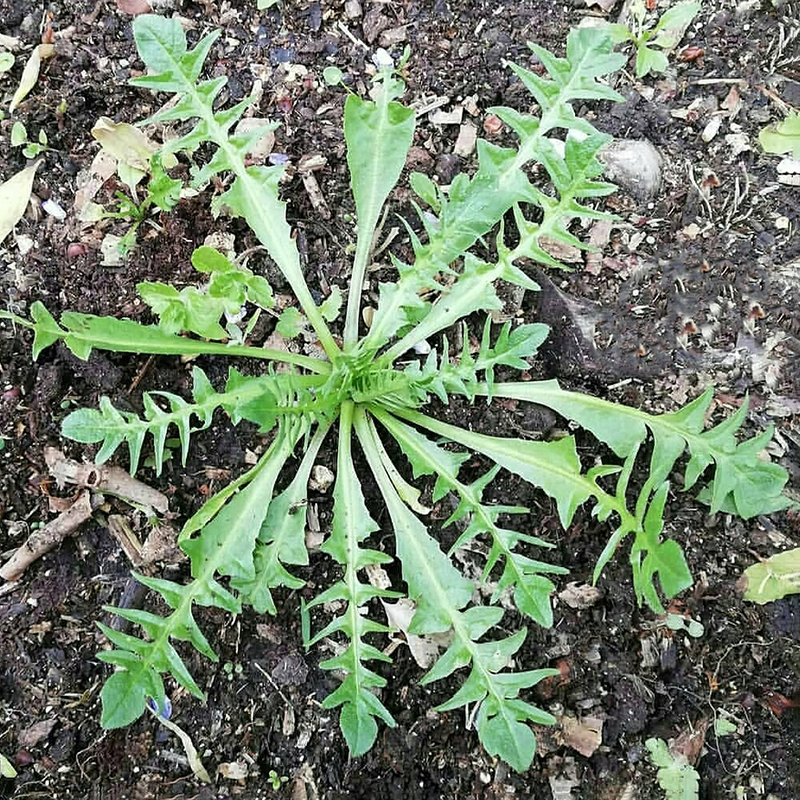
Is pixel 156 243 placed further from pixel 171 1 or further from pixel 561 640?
pixel 561 640

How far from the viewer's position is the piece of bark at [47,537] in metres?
2.00

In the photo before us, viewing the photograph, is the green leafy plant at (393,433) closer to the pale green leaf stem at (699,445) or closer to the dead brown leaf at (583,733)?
the pale green leaf stem at (699,445)

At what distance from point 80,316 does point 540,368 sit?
3.75 feet

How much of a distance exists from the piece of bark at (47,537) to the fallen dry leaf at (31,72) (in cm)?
116

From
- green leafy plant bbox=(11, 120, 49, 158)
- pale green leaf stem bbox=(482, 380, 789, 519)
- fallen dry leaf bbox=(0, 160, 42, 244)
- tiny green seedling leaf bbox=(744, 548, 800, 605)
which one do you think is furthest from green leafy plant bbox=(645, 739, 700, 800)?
green leafy plant bbox=(11, 120, 49, 158)

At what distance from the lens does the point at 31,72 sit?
2.33m

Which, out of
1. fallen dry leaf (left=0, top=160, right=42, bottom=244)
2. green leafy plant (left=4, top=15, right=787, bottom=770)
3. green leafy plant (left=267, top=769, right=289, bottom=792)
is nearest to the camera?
green leafy plant (left=4, top=15, right=787, bottom=770)

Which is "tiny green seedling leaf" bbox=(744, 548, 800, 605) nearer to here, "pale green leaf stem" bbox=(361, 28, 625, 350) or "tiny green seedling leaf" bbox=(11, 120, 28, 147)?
"pale green leaf stem" bbox=(361, 28, 625, 350)

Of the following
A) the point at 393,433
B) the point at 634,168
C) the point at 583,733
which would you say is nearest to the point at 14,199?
the point at 393,433

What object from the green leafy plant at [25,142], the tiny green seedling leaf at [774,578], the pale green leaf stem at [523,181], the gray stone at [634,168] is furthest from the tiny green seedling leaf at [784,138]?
the green leafy plant at [25,142]

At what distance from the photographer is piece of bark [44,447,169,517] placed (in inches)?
80.4

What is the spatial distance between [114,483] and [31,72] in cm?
122

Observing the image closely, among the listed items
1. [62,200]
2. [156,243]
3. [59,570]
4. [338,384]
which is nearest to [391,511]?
[338,384]

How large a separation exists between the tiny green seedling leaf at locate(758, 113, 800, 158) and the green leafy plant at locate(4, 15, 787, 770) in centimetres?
60
